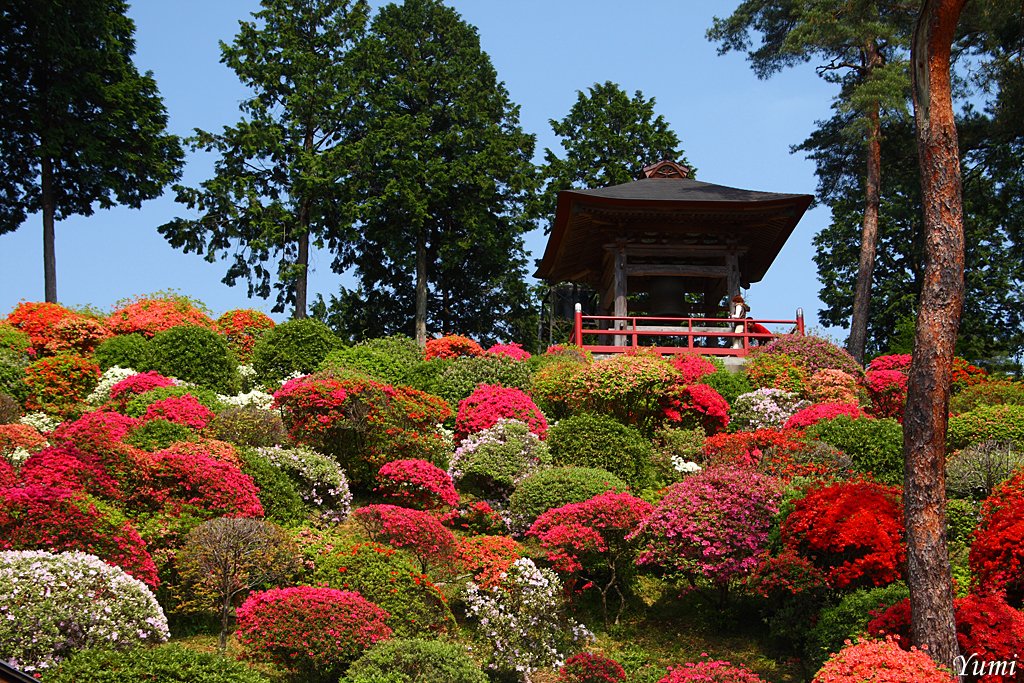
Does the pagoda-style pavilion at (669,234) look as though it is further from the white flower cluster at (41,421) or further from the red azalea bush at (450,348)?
the white flower cluster at (41,421)

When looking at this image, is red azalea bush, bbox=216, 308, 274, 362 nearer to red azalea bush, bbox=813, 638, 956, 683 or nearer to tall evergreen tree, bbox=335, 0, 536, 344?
tall evergreen tree, bbox=335, 0, 536, 344

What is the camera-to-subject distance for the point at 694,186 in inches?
1207

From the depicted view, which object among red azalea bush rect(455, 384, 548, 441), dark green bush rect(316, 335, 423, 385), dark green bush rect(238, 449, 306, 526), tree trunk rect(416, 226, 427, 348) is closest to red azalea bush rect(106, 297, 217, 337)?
dark green bush rect(316, 335, 423, 385)

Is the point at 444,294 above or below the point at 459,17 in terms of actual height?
below

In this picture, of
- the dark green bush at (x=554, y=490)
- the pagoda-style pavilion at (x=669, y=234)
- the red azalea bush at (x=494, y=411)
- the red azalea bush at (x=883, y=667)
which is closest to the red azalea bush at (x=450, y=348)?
the pagoda-style pavilion at (x=669, y=234)

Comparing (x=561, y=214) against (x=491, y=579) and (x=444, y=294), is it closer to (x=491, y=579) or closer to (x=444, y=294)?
(x=444, y=294)

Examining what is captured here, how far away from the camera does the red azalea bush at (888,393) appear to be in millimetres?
23062

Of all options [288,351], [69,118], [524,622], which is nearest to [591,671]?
[524,622]

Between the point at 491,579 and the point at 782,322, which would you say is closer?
the point at 491,579

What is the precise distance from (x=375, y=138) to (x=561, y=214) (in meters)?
10.9

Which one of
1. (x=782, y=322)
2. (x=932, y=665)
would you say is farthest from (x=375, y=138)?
(x=932, y=665)

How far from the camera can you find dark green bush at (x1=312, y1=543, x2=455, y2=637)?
43.3ft

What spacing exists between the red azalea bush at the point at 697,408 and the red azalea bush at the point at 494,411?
264 cm

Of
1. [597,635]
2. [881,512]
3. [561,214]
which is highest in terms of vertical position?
[561,214]
